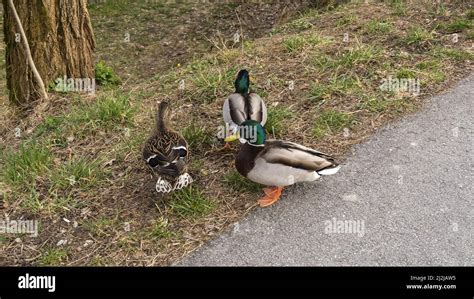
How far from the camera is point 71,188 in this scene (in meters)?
4.46

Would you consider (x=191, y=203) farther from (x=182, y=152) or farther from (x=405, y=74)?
(x=405, y=74)

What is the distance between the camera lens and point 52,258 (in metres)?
3.78

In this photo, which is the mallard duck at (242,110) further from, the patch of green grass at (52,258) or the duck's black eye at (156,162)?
the patch of green grass at (52,258)

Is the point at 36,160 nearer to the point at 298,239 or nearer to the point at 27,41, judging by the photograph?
the point at 27,41

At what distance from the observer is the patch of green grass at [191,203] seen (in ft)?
13.3

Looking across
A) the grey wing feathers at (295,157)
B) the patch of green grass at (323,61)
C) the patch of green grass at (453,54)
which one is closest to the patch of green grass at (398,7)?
the patch of green grass at (453,54)

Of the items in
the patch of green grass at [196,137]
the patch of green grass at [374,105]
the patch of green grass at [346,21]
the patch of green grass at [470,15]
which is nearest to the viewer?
the patch of green grass at [196,137]

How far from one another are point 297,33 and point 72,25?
2.87 metres

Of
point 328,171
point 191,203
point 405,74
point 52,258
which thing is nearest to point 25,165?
point 52,258

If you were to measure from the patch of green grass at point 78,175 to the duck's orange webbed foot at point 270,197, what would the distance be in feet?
4.63

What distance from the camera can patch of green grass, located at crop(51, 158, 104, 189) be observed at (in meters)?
4.48

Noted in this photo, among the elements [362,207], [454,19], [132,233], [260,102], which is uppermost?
[454,19]

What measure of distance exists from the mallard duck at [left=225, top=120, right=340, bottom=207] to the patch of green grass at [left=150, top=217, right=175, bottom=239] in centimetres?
68

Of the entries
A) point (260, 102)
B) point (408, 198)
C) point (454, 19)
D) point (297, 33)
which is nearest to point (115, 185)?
point (260, 102)
